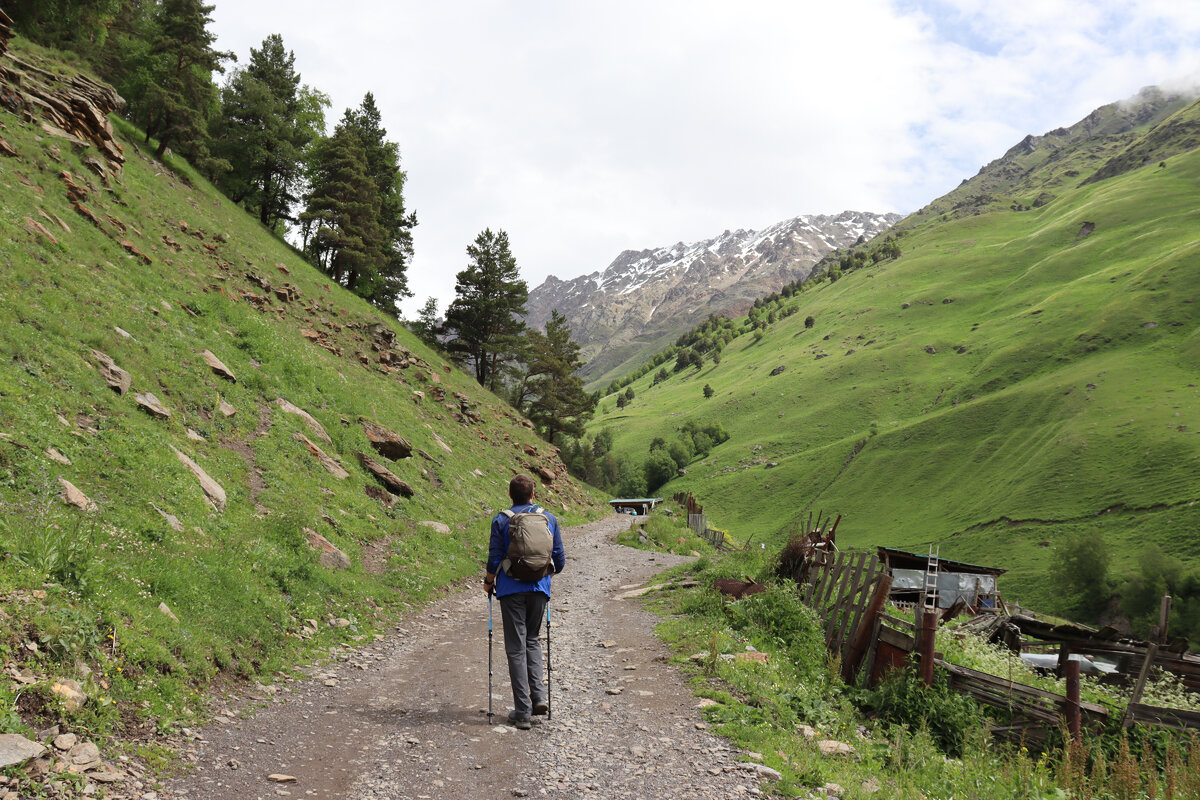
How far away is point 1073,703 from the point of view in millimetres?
9203

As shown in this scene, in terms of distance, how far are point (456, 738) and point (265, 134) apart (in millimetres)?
49351

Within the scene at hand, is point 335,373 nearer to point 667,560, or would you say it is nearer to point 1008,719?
point 667,560

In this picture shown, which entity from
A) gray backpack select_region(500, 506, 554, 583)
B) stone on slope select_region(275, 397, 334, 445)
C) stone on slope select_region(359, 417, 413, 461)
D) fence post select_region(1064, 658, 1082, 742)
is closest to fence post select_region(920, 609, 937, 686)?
fence post select_region(1064, 658, 1082, 742)

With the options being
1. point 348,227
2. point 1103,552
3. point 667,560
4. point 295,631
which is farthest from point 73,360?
point 1103,552

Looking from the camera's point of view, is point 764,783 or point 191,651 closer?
point 764,783

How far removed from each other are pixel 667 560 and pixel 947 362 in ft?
535

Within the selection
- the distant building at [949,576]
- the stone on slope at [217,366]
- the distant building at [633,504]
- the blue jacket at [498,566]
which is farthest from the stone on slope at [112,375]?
the distant building at [633,504]

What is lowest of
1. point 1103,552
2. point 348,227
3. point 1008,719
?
point 1103,552

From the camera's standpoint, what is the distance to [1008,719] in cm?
972

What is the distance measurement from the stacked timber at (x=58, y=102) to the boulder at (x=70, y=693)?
81.5ft

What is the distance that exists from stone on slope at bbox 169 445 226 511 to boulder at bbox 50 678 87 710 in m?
6.45

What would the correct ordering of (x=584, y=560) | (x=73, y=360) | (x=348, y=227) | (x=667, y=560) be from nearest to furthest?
(x=73, y=360) < (x=584, y=560) < (x=667, y=560) < (x=348, y=227)

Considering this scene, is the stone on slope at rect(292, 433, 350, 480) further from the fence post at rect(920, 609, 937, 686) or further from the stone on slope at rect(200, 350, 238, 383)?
the fence post at rect(920, 609, 937, 686)

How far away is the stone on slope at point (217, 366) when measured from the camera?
17.1m
